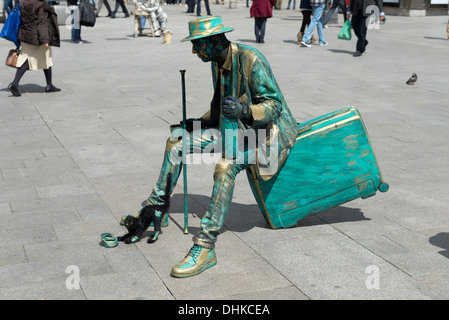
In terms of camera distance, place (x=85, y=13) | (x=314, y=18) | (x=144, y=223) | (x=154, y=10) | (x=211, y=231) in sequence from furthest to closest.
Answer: (x=154, y=10)
(x=85, y=13)
(x=314, y=18)
(x=144, y=223)
(x=211, y=231)

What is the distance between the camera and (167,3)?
103 feet

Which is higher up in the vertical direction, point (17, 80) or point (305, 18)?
point (305, 18)

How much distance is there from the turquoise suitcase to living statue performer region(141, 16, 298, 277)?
16cm

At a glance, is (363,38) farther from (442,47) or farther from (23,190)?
(23,190)

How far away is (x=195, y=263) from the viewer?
4.15 metres

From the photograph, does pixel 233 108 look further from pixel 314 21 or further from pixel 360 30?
pixel 314 21

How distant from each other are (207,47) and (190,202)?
5.26 ft

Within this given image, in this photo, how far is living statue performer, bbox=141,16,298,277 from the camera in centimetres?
424

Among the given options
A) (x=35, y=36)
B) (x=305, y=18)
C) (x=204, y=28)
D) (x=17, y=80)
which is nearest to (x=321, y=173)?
(x=204, y=28)

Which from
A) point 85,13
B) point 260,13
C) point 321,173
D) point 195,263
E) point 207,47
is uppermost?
point 207,47

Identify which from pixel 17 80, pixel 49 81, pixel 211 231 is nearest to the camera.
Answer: pixel 211 231

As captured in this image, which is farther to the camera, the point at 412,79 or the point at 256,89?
the point at 412,79

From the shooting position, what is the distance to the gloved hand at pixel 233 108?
4191 mm
